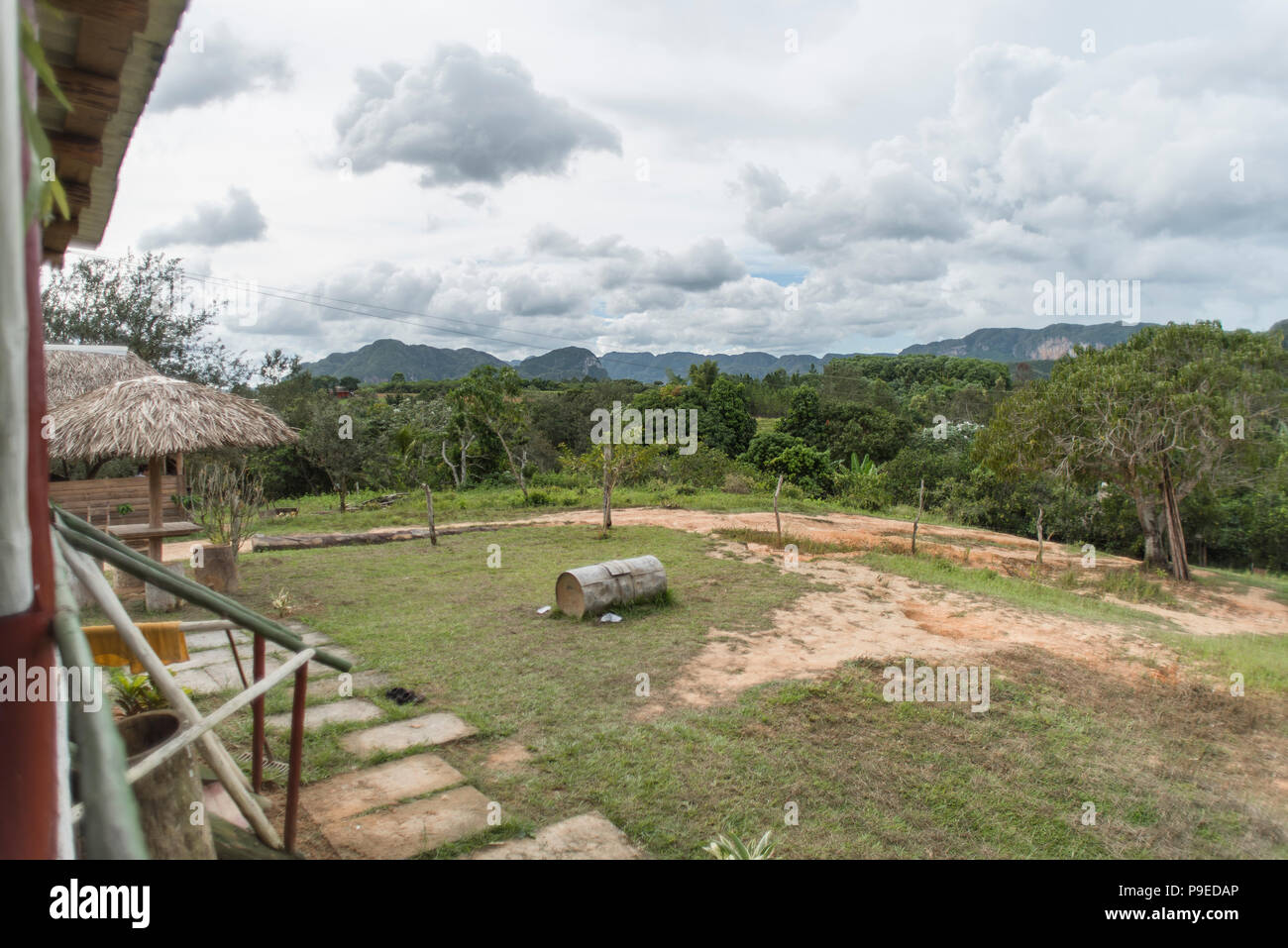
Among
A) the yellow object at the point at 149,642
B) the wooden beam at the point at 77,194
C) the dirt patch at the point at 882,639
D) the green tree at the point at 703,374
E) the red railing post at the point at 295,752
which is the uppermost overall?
the green tree at the point at 703,374

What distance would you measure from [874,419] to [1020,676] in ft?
81.2

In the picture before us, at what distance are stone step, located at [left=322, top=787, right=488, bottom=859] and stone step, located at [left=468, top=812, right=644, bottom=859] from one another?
0.72 ft

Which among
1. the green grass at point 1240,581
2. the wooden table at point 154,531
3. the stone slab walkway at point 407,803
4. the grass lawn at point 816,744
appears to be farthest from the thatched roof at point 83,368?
the green grass at point 1240,581

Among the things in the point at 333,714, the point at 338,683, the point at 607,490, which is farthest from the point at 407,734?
the point at 607,490

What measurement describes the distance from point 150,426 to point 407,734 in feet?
18.6

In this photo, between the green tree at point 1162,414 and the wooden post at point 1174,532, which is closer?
the green tree at point 1162,414

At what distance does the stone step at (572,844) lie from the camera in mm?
3162

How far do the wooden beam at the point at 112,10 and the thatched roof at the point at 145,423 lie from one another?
7.83 metres

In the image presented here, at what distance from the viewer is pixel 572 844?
3275mm

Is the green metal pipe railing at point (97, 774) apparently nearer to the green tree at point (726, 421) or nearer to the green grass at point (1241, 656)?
the green grass at point (1241, 656)

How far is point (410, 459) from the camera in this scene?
20.2 metres

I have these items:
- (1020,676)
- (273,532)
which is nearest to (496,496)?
(273,532)
